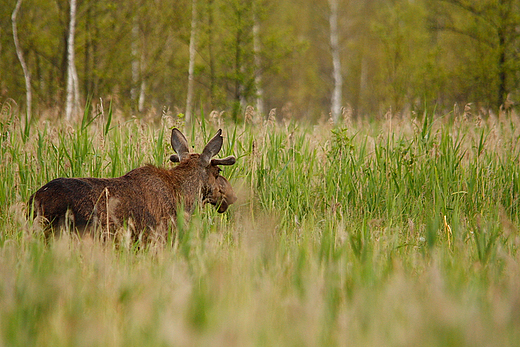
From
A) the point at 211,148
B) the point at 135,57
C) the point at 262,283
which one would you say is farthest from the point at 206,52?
the point at 262,283

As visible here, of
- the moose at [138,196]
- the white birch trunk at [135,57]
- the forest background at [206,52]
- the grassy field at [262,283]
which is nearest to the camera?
the grassy field at [262,283]

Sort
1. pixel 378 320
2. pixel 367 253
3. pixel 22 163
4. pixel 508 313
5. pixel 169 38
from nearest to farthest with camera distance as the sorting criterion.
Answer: pixel 508 313
pixel 378 320
pixel 367 253
pixel 22 163
pixel 169 38

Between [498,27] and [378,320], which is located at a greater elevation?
[498,27]

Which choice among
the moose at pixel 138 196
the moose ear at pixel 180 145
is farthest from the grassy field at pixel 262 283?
the moose ear at pixel 180 145

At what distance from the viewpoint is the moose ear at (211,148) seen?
446 centimetres

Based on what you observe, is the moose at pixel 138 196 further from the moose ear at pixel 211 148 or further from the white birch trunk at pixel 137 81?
the white birch trunk at pixel 137 81

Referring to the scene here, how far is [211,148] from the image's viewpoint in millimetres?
4523

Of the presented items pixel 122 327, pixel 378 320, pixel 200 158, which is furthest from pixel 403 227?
pixel 122 327

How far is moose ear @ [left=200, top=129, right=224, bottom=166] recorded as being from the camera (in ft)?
14.6

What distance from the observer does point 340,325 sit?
2.15m

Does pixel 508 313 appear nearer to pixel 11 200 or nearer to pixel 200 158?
pixel 200 158

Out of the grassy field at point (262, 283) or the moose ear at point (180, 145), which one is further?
the moose ear at point (180, 145)

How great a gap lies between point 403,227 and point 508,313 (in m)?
3.04

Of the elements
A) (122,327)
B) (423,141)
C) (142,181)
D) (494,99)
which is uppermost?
(494,99)
